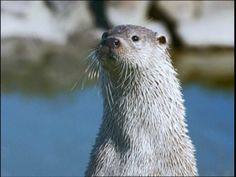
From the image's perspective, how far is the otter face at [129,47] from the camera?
376 cm

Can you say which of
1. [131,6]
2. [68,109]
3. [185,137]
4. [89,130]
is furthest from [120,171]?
[131,6]

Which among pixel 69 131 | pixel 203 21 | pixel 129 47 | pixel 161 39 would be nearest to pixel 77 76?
pixel 69 131

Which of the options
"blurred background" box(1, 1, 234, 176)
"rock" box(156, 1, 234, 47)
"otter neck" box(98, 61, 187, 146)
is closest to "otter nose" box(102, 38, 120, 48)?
"otter neck" box(98, 61, 187, 146)

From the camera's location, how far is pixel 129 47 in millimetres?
3832

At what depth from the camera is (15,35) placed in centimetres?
1056

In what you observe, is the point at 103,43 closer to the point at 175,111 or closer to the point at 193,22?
the point at 175,111

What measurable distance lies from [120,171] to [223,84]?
21.6 ft

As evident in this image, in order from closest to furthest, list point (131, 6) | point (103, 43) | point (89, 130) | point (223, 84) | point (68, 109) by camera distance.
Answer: point (103, 43), point (89, 130), point (68, 109), point (223, 84), point (131, 6)

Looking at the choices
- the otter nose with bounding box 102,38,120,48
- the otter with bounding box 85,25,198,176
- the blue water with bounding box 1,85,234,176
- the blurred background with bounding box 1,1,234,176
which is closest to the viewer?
the otter nose with bounding box 102,38,120,48

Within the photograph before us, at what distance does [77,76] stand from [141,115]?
591cm

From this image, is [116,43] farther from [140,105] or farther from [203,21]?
[203,21]

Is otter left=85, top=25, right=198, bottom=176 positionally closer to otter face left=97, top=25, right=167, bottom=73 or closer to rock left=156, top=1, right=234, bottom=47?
otter face left=97, top=25, right=167, bottom=73

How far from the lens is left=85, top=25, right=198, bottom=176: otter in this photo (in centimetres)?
388

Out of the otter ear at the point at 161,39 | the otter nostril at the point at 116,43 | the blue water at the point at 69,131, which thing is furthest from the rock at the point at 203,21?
the otter nostril at the point at 116,43
